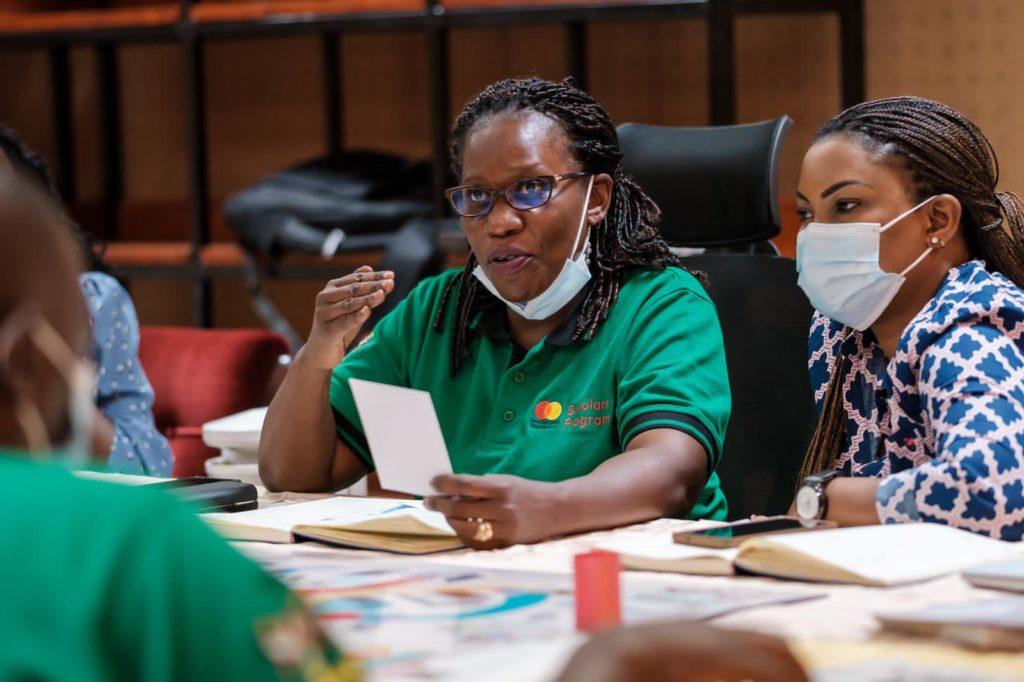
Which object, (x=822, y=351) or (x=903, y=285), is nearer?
(x=903, y=285)

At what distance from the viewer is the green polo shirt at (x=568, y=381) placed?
6.02 ft

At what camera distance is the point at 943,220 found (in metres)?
1.83

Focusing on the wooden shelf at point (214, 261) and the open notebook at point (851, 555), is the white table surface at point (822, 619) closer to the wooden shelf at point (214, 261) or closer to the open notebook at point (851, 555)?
the open notebook at point (851, 555)

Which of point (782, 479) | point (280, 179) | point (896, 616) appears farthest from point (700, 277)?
point (280, 179)

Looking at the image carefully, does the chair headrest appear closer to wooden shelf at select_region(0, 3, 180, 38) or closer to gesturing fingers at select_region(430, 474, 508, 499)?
gesturing fingers at select_region(430, 474, 508, 499)

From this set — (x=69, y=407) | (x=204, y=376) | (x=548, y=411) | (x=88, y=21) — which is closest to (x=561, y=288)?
(x=548, y=411)

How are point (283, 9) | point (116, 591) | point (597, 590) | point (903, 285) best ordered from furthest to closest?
1. point (283, 9)
2. point (903, 285)
3. point (597, 590)
4. point (116, 591)

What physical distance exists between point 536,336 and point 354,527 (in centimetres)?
59

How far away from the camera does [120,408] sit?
2.43 meters

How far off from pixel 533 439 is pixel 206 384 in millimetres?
1235

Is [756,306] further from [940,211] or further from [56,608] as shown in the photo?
[56,608]

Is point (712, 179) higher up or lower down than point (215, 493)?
higher up

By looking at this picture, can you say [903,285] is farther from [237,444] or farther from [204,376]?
[204,376]

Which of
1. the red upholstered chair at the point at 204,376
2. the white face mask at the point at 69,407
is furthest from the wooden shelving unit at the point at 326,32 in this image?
the white face mask at the point at 69,407
